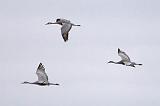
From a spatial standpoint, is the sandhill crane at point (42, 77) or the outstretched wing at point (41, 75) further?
the outstretched wing at point (41, 75)

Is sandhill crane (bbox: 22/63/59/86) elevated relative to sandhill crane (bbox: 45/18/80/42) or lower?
lower

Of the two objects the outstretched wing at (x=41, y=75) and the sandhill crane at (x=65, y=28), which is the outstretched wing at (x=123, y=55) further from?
the outstretched wing at (x=41, y=75)

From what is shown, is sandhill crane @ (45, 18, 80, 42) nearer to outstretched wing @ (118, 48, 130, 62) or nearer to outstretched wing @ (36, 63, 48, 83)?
outstretched wing @ (36, 63, 48, 83)

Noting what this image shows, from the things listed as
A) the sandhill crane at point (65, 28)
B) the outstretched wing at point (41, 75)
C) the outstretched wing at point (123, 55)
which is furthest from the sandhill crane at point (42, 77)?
the outstretched wing at point (123, 55)

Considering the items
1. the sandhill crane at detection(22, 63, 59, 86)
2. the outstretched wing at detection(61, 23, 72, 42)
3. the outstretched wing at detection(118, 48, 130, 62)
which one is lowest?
the sandhill crane at detection(22, 63, 59, 86)

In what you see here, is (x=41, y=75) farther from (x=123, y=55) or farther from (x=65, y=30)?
(x=123, y=55)

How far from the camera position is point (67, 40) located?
76625 mm

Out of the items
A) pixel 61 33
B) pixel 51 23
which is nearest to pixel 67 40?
pixel 61 33

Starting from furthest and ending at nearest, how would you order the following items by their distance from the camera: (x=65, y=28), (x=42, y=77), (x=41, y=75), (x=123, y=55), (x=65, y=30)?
(x=123, y=55)
(x=41, y=75)
(x=42, y=77)
(x=65, y=28)
(x=65, y=30)

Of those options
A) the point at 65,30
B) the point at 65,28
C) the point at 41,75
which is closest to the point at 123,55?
the point at 65,28

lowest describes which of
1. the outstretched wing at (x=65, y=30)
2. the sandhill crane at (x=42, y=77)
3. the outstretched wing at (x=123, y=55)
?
the sandhill crane at (x=42, y=77)

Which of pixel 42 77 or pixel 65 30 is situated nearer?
pixel 65 30

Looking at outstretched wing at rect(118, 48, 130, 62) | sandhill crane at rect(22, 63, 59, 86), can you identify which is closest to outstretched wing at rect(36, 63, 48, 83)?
sandhill crane at rect(22, 63, 59, 86)

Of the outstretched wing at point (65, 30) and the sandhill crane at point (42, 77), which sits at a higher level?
the outstretched wing at point (65, 30)
